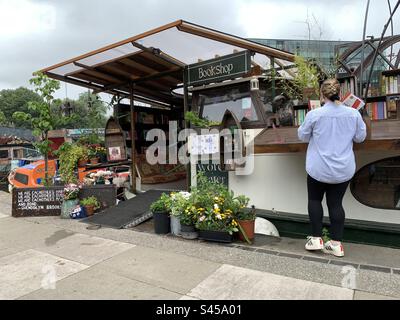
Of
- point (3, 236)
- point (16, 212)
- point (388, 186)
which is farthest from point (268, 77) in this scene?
point (16, 212)

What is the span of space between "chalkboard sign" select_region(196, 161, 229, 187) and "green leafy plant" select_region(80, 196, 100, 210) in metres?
2.08

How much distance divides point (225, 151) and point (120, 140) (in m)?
3.08

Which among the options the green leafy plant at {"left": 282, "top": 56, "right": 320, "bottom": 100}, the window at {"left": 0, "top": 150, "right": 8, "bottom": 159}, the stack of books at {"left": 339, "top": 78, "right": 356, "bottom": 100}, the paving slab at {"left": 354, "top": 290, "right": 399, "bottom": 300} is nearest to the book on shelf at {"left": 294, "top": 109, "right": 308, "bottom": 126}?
the green leafy plant at {"left": 282, "top": 56, "right": 320, "bottom": 100}

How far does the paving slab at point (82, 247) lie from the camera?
4109 mm

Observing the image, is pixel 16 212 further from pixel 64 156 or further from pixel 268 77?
pixel 268 77

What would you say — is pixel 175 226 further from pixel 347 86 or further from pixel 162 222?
pixel 347 86

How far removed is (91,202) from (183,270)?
3.48 metres

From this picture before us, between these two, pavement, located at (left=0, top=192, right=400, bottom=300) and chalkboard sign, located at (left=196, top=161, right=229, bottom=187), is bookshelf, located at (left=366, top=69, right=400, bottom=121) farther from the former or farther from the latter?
chalkboard sign, located at (left=196, top=161, right=229, bottom=187)

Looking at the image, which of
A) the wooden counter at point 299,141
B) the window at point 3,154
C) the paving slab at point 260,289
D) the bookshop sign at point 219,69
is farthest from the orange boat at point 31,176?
the window at point 3,154

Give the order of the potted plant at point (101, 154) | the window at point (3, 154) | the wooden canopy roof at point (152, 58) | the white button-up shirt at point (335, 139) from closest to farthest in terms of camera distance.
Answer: the white button-up shirt at point (335, 139), the wooden canopy roof at point (152, 58), the potted plant at point (101, 154), the window at point (3, 154)

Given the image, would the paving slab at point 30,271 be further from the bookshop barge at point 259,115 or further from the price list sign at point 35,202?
the bookshop barge at point 259,115

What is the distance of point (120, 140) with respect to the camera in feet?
25.4

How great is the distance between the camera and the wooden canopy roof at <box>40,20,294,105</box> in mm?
5449

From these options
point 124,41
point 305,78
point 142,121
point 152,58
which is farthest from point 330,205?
point 142,121
